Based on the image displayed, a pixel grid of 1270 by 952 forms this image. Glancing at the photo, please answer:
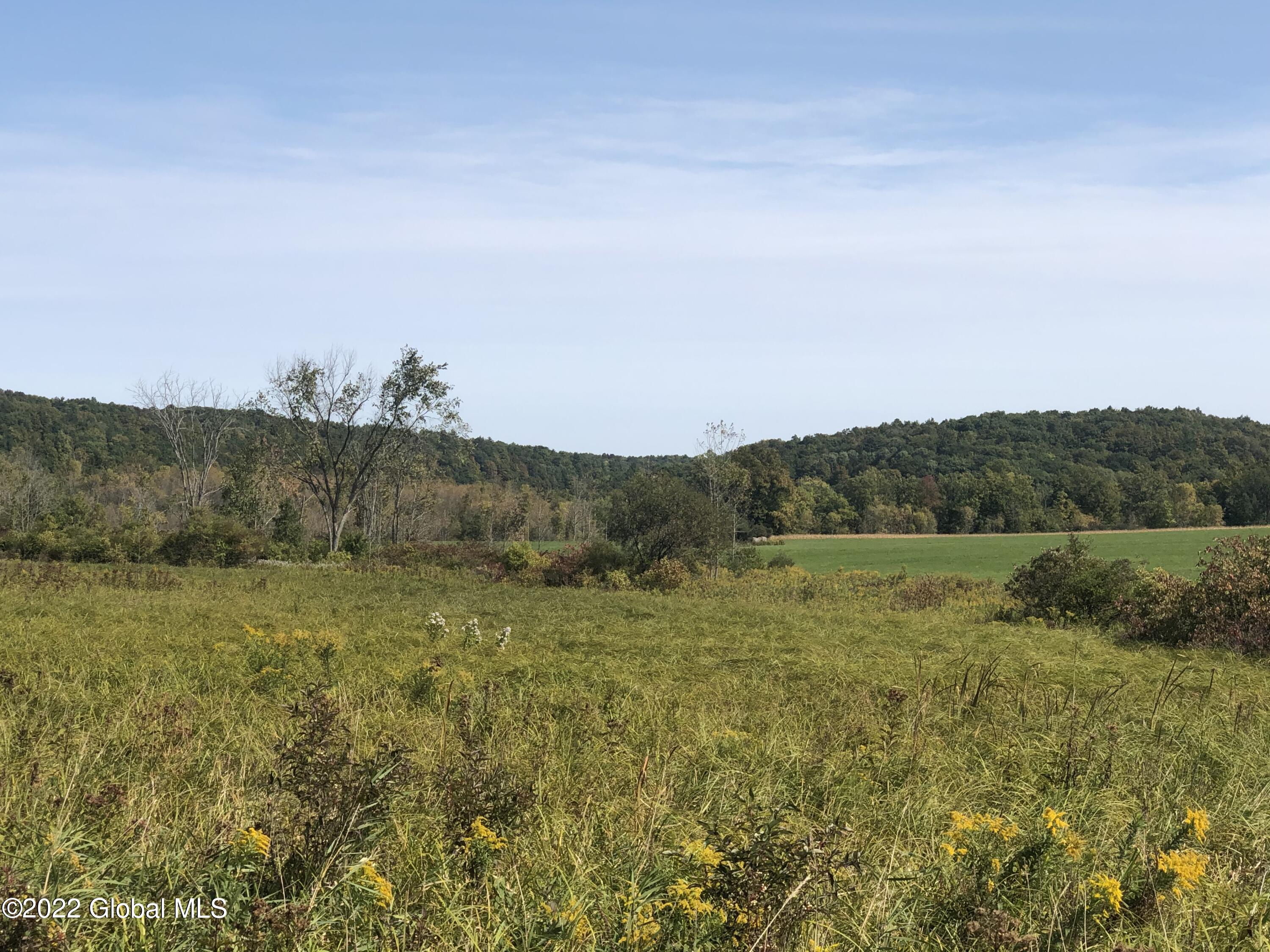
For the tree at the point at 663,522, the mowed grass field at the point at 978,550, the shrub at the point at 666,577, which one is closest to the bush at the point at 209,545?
the tree at the point at 663,522

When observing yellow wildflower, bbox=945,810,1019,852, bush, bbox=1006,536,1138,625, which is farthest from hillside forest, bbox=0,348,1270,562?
yellow wildflower, bbox=945,810,1019,852

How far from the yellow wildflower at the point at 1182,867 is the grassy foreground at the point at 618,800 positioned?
0.01m

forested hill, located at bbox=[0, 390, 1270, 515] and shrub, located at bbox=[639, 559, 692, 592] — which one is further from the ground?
forested hill, located at bbox=[0, 390, 1270, 515]

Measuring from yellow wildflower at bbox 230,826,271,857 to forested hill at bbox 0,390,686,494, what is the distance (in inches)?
1800

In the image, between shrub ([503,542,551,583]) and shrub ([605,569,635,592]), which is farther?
shrub ([503,542,551,583])

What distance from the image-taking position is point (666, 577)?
2433 centimetres

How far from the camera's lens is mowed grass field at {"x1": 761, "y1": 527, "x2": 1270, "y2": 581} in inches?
1401

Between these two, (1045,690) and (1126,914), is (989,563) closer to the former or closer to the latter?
(1045,690)

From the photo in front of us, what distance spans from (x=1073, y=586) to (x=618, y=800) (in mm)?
14764

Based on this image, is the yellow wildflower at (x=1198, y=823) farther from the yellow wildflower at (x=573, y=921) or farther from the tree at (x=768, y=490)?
the tree at (x=768, y=490)

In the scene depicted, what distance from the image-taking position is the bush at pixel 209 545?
1045 inches

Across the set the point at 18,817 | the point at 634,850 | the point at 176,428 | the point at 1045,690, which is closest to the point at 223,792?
the point at 18,817

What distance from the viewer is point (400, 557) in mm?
29219

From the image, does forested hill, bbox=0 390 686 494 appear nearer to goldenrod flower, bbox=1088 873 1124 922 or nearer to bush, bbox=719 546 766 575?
bush, bbox=719 546 766 575
